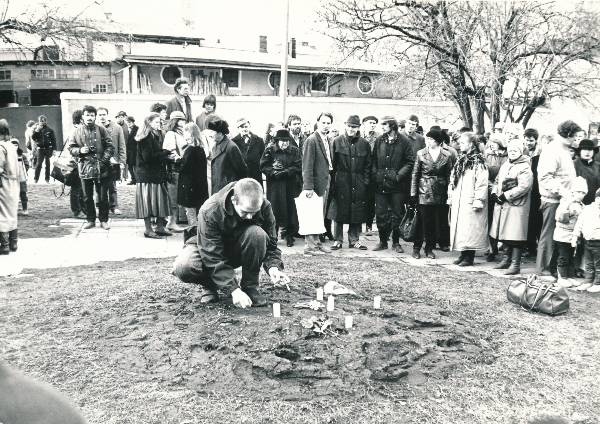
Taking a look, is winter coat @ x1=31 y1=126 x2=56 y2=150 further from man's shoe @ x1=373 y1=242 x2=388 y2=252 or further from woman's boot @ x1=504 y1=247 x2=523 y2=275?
woman's boot @ x1=504 y1=247 x2=523 y2=275

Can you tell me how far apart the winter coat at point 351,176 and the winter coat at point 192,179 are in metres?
2.15

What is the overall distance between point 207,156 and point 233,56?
2587 centimetres

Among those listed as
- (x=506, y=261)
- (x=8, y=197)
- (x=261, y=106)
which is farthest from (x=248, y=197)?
(x=261, y=106)

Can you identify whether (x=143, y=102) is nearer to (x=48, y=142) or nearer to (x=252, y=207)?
(x=48, y=142)

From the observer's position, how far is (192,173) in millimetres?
9594

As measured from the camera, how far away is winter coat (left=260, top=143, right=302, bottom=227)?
32.2ft

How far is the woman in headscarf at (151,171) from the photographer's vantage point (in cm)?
1008

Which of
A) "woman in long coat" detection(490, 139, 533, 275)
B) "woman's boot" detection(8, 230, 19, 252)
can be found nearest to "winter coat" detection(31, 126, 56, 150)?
"woman's boot" detection(8, 230, 19, 252)

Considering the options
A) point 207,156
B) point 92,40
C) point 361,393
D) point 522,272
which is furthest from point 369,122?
point 92,40

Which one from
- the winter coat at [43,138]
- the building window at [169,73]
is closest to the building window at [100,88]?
the building window at [169,73]

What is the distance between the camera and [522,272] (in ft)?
28.6

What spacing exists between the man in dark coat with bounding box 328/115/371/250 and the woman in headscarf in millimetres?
2809

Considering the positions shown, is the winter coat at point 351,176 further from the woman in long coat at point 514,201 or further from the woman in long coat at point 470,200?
the woman in long coat at point 514,201

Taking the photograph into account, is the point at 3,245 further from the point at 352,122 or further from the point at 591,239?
the point at 591,239
